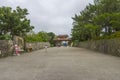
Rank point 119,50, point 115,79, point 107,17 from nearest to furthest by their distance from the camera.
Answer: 1. point 115,79
2. point 119,50
3. point 107,17

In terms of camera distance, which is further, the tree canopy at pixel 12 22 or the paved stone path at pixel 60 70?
the tree canopy at pixel 12 22

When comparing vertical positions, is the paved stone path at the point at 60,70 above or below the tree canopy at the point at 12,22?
below

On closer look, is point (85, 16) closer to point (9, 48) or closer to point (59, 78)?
point (9, 48)

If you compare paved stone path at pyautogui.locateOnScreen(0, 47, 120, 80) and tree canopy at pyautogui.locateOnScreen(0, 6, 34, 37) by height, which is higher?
tree canopy at pyautogui.locateOnScreen(0, 6, 34, 37)

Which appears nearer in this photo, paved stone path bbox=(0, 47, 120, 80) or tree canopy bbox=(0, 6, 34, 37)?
paved stone path bbox=(0, 47, 120, 80)

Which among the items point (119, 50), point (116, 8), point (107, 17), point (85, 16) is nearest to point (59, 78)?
point (119, 50)

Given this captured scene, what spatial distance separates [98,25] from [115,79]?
28258 millimetres

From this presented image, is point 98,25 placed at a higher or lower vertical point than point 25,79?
higher

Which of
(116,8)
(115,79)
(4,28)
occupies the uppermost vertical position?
(116,8)

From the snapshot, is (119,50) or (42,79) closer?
(42,79)

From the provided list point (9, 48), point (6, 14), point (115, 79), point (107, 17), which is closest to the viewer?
point (115, 79)

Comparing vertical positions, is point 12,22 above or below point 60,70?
above

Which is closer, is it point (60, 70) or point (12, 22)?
point (60, 70)

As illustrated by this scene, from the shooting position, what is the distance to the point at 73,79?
954 cm
